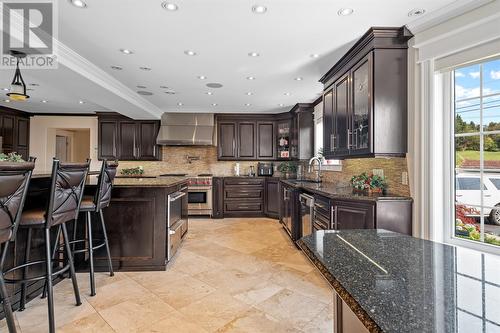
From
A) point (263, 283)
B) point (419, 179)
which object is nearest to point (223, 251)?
point (263, 283)

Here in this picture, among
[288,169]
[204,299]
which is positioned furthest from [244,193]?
[204,299]

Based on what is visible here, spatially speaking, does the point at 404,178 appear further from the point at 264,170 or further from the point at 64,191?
the point at 264,170

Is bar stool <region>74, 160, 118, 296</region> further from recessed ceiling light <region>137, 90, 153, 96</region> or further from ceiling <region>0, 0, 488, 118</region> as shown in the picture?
recessed ceiling light <region>137, 90, 153, 96</region>

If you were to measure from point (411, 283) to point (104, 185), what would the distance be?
8.59 feet

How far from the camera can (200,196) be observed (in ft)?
19.2

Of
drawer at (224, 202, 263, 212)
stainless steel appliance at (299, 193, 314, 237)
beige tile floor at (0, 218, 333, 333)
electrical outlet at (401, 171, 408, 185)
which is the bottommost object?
beige tile floor at (0, 218, 333, 333)

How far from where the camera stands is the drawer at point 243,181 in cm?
593

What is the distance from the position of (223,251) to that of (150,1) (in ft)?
9.96

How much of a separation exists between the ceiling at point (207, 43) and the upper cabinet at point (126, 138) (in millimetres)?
1443

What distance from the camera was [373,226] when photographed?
2.31 metres

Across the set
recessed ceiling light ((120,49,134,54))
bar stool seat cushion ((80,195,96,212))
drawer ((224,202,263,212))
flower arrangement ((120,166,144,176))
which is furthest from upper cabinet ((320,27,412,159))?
flower arrangement ((120,166,144,176))

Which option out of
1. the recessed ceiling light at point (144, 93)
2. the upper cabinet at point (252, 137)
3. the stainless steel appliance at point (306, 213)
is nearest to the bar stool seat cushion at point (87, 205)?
the stainless steel appliance at point (306, 213)

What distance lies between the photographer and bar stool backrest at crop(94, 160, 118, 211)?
243 cm

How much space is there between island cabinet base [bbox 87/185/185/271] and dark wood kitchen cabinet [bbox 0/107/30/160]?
4.82 m
